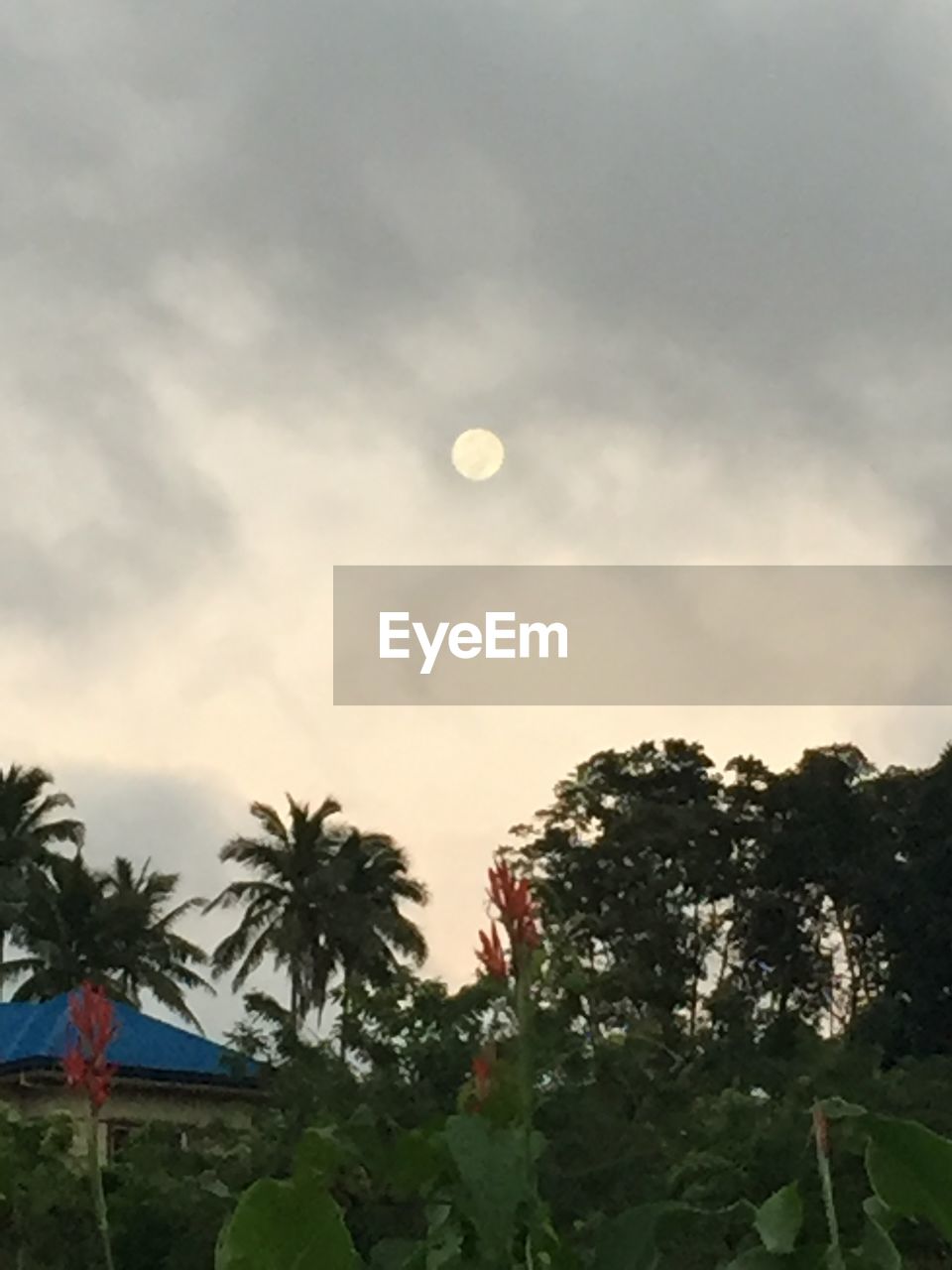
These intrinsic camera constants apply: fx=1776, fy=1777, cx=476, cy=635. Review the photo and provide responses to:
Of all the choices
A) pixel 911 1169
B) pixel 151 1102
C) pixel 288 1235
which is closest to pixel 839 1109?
pixel 911 1169

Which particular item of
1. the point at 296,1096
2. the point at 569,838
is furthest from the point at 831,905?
the point at 296,1096

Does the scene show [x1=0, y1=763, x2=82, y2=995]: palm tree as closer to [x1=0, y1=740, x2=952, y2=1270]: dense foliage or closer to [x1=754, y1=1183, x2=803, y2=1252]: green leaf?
[x1=0, y1=740, x2=952, y2=1270]: dense foliage

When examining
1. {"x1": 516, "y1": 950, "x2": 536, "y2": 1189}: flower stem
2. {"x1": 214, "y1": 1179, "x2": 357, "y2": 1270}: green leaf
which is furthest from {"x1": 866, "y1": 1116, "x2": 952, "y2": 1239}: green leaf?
{"x1": 214, "y1": 1179, "x2": 357, "y2": 1270}: green leaf

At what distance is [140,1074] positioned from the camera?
27.5m

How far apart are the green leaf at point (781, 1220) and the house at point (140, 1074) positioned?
23.3 metres

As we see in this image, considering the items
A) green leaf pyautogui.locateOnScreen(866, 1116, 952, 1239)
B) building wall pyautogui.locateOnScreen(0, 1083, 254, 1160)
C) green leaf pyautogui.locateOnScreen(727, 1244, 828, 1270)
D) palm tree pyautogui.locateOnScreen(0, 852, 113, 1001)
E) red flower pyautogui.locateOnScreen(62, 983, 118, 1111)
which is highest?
palm tree pyautogui.locateOnScreen(0, 852, 113, 1001)

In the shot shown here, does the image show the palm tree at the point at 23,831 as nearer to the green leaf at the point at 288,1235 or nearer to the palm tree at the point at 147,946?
the palm tree at the point at 147,946

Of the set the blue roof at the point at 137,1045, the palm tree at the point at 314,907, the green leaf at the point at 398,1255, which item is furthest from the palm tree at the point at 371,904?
the green leaf at the point at 398,1255

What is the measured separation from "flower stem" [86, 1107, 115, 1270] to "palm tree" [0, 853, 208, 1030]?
132ft

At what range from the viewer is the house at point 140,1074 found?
25859mm

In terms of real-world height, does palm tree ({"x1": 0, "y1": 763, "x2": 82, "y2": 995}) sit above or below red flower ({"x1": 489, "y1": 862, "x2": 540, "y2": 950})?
above

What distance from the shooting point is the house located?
25859mm

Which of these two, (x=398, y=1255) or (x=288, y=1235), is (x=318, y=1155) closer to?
(x=398, y=1255)

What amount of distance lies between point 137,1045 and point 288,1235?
30.4 metres
